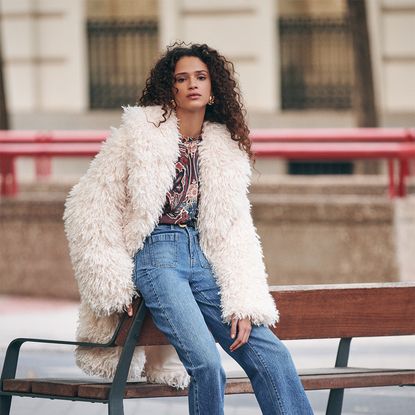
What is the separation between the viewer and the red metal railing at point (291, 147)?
33.9 feet

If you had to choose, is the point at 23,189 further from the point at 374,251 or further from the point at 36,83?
the point at 36,83

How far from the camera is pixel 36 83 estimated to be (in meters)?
17.8

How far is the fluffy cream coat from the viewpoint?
515 centimetres

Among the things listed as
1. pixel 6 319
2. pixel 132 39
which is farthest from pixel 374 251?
pixel 132 39

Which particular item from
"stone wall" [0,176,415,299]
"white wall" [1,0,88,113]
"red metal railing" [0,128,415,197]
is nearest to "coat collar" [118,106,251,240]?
"red metal railing" [0,128,415,197]

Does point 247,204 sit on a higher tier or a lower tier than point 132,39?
lower

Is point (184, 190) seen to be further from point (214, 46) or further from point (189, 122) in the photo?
point (214, 46)

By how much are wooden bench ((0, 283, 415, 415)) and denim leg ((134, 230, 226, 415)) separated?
12 cm

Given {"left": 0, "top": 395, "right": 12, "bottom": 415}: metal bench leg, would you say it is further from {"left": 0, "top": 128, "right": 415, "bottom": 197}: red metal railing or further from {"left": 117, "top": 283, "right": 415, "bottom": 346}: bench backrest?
{"left": 0, "top": 128, "right": 415, "bottom": 197}: red metal railing

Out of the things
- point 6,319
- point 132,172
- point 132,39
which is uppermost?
point 132,39

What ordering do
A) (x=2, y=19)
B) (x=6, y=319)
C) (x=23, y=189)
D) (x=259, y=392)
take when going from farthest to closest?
(x=2, y=19) < (x=23, y=189) < (x=6, y=319) < (x=259, y=392)

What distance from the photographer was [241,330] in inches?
200

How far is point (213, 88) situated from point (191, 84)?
0.14m

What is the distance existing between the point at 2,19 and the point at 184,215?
12.9m
